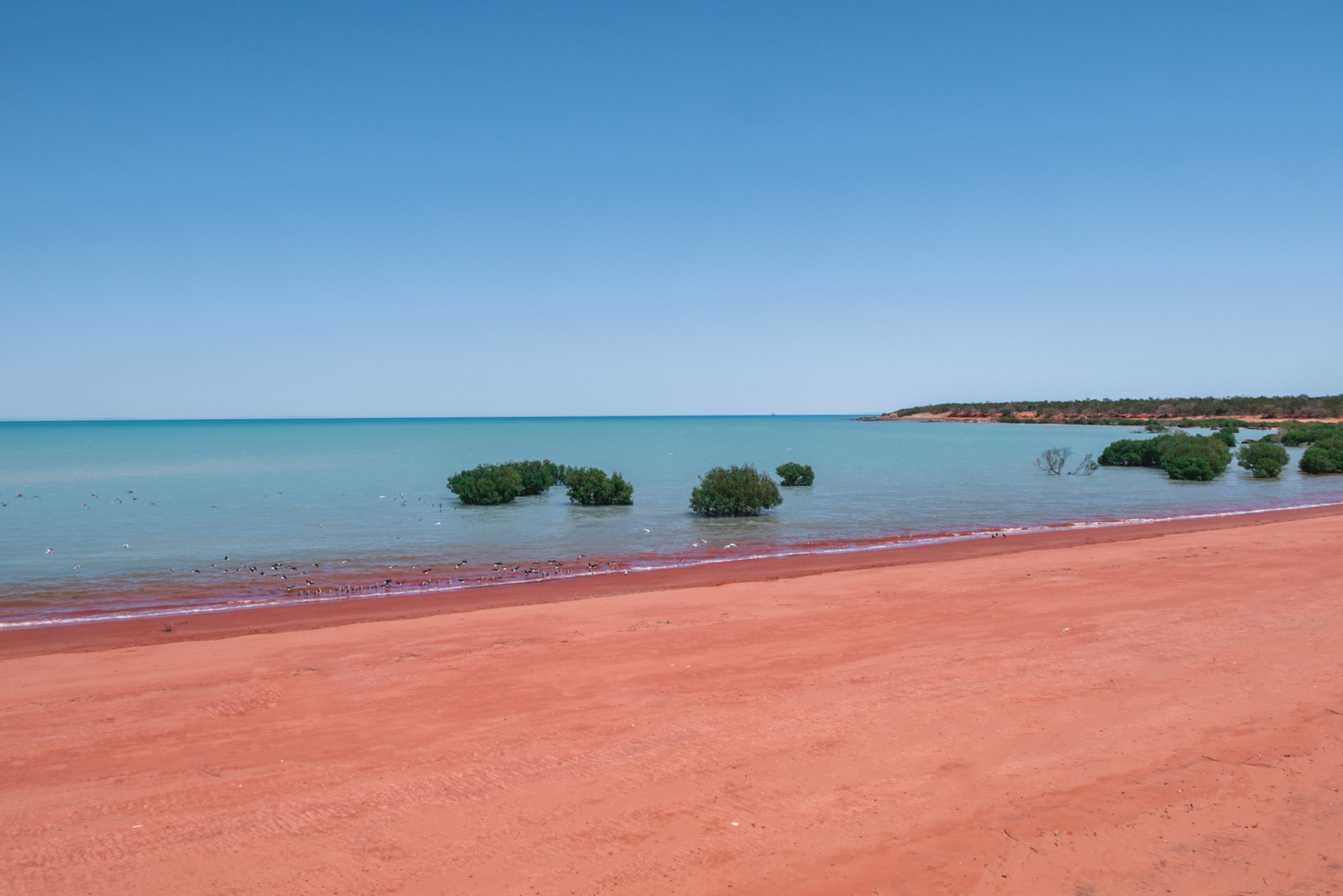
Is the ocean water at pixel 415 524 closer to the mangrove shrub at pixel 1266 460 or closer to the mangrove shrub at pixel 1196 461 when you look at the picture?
the mangrove shrub at pixel 1196 461

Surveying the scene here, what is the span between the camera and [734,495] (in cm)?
2686

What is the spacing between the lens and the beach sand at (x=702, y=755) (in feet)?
16.0

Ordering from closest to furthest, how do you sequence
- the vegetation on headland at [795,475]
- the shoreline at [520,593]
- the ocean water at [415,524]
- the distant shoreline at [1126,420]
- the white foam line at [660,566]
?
the shoreline at [520,593]
the white foam line at [660,566]
the ocean water at [415,524]
the vegetation on headland at [795,475]
the distant shoreline at [1126,420]

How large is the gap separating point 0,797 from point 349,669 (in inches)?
141

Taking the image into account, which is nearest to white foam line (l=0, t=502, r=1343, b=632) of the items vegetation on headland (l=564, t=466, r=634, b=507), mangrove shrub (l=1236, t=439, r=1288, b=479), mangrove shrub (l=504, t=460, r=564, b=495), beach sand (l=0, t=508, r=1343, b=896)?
beach sand (l=0, t=508, r=1343, b=896)

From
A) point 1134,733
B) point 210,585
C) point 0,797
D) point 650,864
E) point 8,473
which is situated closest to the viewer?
point 650,864

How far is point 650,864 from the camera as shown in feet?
16.0

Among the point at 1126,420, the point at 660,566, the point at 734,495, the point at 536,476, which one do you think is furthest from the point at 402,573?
the point at 1126,420

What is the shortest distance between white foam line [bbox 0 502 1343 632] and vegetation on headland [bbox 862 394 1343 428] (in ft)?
291

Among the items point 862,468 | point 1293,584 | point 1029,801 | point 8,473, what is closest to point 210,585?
point 1029,801

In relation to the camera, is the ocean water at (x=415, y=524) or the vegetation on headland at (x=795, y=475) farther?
the vegetation on headland at (x=795, y=475)

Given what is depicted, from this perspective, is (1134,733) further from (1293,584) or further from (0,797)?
(0,797)

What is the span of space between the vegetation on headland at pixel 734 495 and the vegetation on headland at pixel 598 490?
4102mm

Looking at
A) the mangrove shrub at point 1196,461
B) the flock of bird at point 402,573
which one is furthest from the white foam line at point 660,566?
the mangrove shrub at point 1196,461
